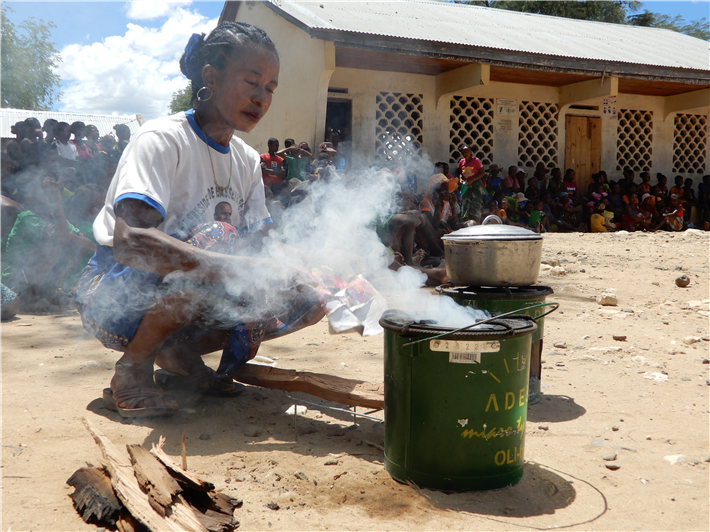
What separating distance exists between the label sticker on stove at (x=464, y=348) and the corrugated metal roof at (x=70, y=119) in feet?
59.2

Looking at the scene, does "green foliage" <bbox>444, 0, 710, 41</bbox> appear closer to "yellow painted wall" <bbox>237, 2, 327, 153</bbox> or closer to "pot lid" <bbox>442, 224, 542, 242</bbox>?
"yellow painted wall" <bbox>237, 2, 327, 153</bbox>

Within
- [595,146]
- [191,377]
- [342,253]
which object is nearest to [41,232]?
[191,377]

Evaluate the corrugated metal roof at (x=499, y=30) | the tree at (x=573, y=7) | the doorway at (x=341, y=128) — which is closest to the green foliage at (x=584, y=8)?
the tree at (x=573, y=7)

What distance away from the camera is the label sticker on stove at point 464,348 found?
1.93 m

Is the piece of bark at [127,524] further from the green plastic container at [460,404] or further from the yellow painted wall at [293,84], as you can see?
the yellow painted wall at [293,84]

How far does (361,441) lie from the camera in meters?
2.46

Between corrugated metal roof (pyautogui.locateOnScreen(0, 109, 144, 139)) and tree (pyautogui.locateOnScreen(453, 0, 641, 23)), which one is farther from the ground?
tree (pyautogui.locateOnScreen(453, 0, 641, 23))

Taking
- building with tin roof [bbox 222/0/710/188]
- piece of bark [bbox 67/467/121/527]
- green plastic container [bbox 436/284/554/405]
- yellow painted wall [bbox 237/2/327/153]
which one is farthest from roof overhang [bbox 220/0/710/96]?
piece of bark [bbox 67/467/121/527]

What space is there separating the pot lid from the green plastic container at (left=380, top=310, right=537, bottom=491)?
75 cm

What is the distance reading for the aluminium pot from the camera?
8.95 ft

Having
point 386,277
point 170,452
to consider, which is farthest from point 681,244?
point 170,452

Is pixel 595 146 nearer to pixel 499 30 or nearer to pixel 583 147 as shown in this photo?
pixel 583 147

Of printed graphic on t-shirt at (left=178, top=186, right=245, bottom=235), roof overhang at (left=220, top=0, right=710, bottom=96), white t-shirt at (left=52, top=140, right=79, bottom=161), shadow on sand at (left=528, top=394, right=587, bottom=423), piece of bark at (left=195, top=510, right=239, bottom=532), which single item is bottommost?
shadow on sand at (left=528, top=394, right=587, bottom=423)

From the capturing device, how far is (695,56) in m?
12.2
